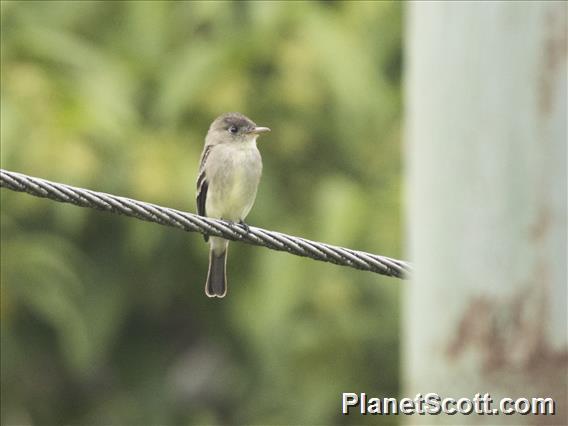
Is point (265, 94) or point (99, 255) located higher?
point (265, 94)

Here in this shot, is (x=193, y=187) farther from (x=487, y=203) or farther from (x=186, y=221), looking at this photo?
(x=487, y=203)

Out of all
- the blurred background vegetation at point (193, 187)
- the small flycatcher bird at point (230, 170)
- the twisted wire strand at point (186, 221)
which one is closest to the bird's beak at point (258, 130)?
the small flycatcher bird at point (230, 170)

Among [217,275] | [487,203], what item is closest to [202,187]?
[217,275]

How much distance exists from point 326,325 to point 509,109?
17.8 ft

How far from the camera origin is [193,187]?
25.0 feet

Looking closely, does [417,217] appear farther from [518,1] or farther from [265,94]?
[265,94]

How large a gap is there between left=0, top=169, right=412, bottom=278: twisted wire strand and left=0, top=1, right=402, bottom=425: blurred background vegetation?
99.5 inches

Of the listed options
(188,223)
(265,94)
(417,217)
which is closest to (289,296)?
(265,94)

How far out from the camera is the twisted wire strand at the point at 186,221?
14.3 ft

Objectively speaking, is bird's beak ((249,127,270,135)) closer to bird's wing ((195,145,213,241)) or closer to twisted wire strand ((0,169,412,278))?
bird's wing ((195,145,213,241))

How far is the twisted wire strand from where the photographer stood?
4.36 m

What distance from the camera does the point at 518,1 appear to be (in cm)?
240

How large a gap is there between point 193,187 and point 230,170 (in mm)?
449

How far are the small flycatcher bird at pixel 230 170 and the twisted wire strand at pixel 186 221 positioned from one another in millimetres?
2282
